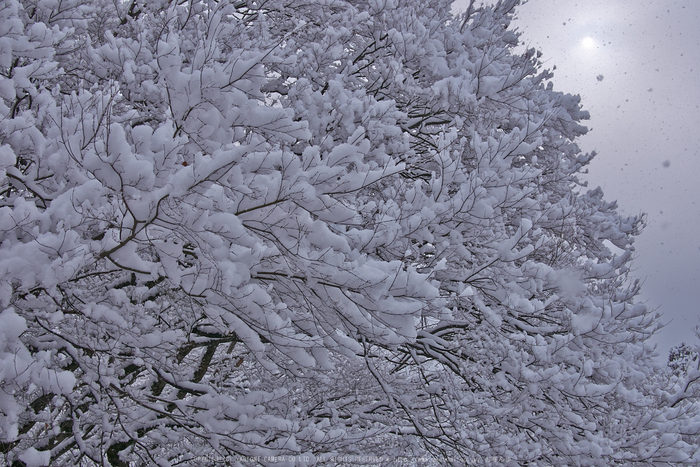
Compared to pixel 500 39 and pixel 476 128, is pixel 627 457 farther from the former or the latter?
pixel 500 39

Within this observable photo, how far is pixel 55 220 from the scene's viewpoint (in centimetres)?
179

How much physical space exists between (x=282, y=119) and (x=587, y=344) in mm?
2710

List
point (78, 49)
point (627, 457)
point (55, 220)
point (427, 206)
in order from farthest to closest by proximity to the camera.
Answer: point (78, 49), point (627, 457), point (427, 206), point (55, 220)

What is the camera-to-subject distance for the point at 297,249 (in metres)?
1.90

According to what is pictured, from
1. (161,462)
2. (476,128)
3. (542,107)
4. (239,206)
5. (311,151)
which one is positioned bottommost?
(161,462)

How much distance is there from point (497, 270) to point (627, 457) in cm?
184

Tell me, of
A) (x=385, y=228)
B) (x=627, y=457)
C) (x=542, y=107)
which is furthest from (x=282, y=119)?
(x=542, y=107)

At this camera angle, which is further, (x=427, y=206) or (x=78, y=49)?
(x=78, y=49)

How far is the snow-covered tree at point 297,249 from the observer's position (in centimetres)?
179

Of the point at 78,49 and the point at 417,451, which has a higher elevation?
the point at 78,49

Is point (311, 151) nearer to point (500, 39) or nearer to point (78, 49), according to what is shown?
point (78, 49)

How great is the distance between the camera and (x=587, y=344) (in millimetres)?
3258

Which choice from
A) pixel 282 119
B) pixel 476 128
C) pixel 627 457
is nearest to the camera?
pixel 282 119

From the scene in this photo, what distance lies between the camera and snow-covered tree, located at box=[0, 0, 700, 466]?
1785 millimetres
